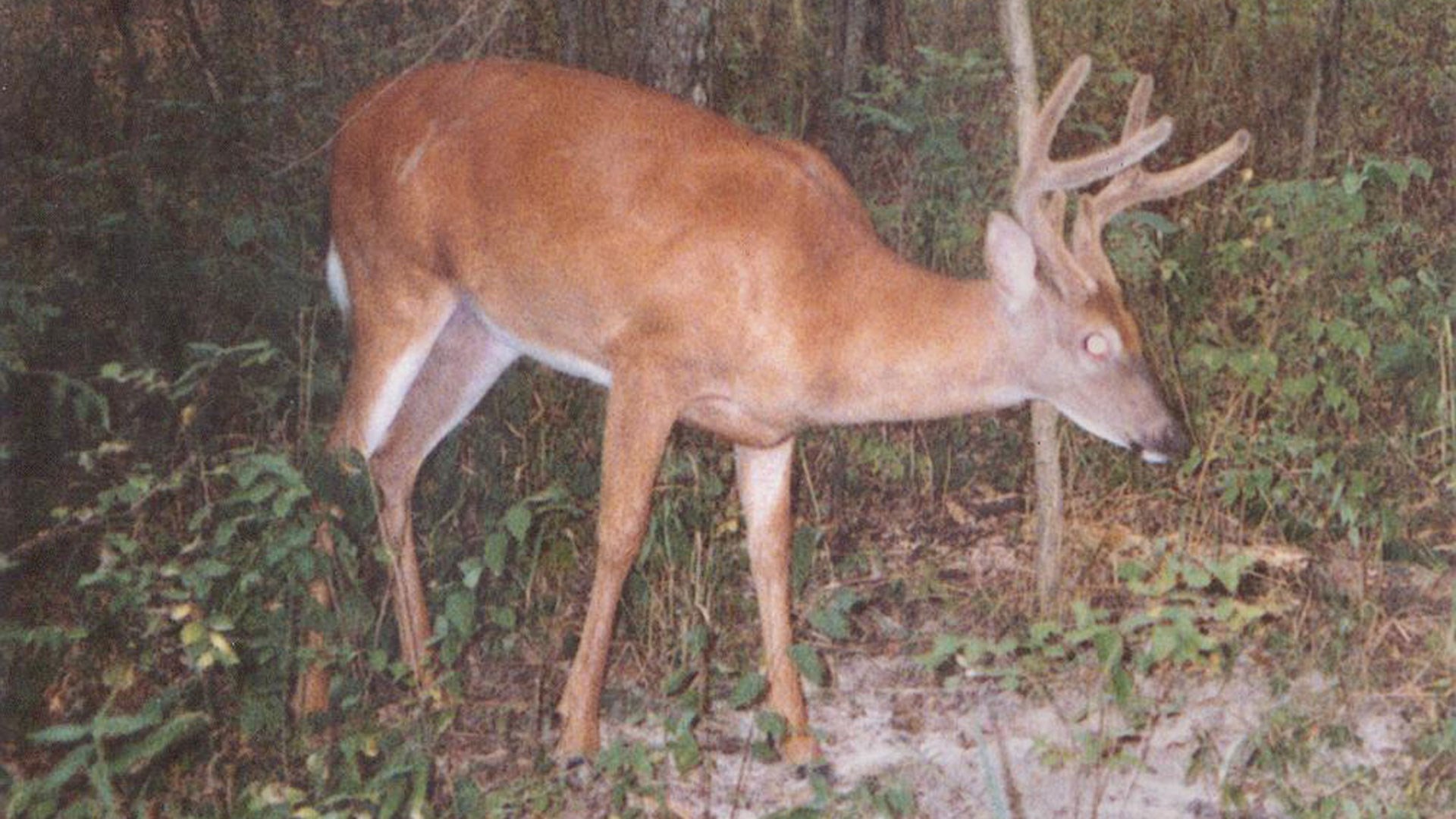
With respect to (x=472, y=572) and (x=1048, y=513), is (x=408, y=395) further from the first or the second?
(x=1048, y=513)

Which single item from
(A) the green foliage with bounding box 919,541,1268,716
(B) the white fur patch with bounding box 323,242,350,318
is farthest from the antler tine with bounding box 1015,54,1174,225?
(B) the white fur patch with bounding box 323,242,350,318

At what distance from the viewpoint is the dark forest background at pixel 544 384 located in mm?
4445

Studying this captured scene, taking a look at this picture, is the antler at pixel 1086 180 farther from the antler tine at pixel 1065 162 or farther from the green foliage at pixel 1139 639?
the green foliage at pixel 1139 639

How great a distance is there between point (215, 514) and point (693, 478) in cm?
139

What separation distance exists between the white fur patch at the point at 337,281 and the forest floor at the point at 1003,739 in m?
1.14

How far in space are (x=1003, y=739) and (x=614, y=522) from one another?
43.4 inches

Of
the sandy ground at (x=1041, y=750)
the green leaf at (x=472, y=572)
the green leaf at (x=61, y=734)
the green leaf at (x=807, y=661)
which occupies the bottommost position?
Answer: the sandy ground at (x=1041, y=750)

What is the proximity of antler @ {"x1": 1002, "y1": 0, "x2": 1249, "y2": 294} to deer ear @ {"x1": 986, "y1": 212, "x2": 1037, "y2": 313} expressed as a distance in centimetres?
3

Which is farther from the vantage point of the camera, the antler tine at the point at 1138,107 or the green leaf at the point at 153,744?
the antler tine at the point at 1138,107

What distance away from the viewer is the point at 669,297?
4895 millimetres

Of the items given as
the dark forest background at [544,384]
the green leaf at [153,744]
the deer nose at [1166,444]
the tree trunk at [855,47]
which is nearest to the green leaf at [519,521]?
the dark forest background at [544,384]

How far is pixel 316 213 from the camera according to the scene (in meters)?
6.54

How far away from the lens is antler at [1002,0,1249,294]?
14.6ft

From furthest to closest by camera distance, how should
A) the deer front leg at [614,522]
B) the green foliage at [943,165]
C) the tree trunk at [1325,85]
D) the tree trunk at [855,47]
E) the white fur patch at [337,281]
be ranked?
the tree trunk at [855,47] → the tree trunk at [1325,85] → the green foliage at [943,165] → the white fur patch at [337,281] → the deer front leg at [614,522]
